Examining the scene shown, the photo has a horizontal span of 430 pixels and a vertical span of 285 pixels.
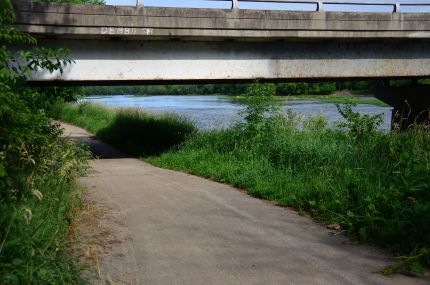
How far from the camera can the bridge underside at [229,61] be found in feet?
43.8

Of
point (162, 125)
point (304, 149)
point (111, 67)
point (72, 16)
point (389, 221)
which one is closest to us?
point (389, 221)

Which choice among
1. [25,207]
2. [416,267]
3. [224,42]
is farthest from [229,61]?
[25,207]

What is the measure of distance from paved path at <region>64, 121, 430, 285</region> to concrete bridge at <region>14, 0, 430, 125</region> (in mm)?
5824

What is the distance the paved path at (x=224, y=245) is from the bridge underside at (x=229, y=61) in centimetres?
593

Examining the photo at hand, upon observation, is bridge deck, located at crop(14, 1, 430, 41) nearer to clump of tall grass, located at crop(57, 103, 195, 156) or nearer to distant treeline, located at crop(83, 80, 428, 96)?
clump of tall grass, located at crop(57, 103, 195, 156)

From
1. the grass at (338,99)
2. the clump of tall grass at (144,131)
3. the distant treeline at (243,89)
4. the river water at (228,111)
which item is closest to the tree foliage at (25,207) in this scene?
the grass at (338,99)

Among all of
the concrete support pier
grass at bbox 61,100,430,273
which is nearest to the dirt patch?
grass at bbox 61,100,430,273

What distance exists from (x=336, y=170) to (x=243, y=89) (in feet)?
217

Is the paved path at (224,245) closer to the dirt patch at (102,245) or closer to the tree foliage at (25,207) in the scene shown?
the dirt patch at (102,245)

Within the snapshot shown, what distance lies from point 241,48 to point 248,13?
1.18 meters

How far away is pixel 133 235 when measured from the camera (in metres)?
5.77

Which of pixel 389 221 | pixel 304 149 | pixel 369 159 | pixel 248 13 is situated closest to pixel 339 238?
pixel 389 221

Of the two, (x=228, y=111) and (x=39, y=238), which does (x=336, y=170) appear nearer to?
(x=39, y=238)

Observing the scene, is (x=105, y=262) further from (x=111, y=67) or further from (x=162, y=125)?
(x=162, y=125)
